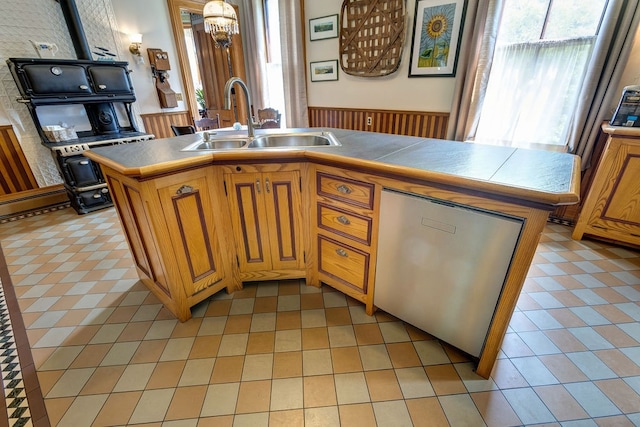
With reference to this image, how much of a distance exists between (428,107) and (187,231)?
265 cm

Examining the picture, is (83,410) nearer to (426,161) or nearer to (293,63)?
(426,161)

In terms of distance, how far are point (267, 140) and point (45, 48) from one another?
2.75 metres

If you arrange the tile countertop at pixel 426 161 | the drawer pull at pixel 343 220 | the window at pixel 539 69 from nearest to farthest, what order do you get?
1. the tile countertop at pixel 426 161
2. the drawer pull at pixel 343 220
3. the window at pixel 539 69

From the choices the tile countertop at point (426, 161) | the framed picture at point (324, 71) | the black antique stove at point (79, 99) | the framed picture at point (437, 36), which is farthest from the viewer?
the framed picture at point (324, 71)

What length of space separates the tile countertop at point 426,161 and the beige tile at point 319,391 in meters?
0.98

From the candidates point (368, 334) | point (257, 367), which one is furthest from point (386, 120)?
point (257, 367)

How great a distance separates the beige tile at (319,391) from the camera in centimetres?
118

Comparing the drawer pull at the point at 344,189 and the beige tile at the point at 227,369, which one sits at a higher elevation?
the drawer pull at the point at 344,189

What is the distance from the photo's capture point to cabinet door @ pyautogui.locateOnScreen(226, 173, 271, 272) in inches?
61.1

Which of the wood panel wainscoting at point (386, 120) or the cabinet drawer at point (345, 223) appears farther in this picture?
the wood panel wainscoting at point (386, 120)

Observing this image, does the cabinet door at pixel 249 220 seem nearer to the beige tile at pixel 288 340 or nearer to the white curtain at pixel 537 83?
the beige tile at pixel 288 340

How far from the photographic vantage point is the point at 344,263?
64.2 inches

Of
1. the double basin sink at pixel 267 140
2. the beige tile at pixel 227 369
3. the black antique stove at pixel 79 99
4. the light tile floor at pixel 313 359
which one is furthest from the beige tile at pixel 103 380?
the black antique stove at pixel 79 99

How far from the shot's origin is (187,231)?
1.48 m
